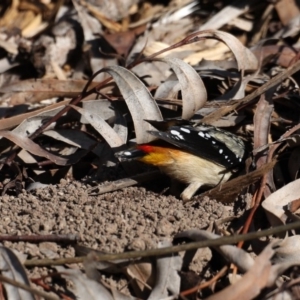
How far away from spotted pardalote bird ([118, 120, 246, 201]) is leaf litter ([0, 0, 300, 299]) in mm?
135

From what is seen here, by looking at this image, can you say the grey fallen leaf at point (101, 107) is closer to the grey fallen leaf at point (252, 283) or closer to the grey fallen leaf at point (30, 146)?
the grey fallen leaf at point (30, 146)

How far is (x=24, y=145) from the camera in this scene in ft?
16.1

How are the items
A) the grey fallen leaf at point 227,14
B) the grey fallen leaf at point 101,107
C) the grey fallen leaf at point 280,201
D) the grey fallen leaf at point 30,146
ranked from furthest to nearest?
1. the grey fallen leaf at point 227,14
2. the grey fallen leaf at point 101,107
3. the grey fallen leaf at point 30,146
4. the grey fallen leaf at point 280,201

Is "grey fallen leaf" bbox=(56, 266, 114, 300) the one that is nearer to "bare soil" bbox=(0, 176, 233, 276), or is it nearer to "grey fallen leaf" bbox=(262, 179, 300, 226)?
"bare soil" bbox=(0, 176, 233, 276)

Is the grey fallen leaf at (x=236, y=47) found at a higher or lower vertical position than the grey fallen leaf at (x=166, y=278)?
higher

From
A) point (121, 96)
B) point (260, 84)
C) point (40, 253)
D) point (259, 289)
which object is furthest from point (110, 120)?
point (259, 289)

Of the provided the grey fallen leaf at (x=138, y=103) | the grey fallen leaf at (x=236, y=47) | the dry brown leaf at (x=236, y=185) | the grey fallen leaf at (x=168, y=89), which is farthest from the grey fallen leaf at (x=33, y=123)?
the dry brown leaf at (x=236, y=185)

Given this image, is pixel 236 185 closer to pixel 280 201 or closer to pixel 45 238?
pixel 280 201

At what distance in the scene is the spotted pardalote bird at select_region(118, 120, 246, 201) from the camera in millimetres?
4590

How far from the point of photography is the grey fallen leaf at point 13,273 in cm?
365

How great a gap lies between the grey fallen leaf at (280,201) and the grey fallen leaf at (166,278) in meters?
0.76

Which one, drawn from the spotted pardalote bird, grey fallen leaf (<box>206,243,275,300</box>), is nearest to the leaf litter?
grey fallen leaf (<box>206,243,275,300</box>)

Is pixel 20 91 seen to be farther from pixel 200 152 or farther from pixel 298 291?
pixel 298 291

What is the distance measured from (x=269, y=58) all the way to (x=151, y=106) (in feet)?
4.71
